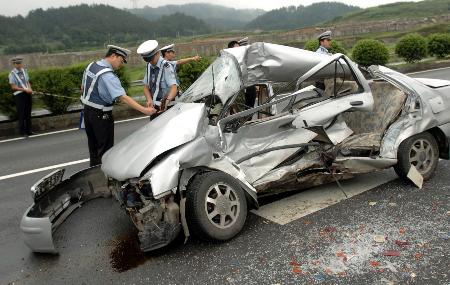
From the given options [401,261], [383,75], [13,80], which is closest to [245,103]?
[383,75]

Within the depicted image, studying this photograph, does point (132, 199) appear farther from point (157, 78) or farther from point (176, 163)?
point (157, 78)

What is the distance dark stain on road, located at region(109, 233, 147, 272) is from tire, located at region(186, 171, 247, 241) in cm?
52

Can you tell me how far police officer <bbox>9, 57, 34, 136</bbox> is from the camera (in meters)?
10.3

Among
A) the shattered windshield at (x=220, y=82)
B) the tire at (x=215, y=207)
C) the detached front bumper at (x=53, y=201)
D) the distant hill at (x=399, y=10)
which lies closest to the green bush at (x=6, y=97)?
the detached front bumper at (x=53, y=201)

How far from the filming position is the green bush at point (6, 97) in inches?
422

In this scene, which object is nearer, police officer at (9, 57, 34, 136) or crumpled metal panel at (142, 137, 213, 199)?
crumpled metal panel at (142, 137, 213, 199)

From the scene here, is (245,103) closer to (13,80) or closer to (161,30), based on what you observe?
(13,80)

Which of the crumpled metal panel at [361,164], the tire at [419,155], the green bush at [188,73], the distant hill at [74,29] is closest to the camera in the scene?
the crumpled metal panel at [361,164]

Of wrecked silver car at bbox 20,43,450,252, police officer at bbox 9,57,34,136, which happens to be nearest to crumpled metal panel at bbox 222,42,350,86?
wrecked silver car at bbox 20,43,450,252

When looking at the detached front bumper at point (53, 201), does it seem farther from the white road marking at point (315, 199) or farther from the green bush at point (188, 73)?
the green bush at point (188, 73)

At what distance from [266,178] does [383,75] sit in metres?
2.07

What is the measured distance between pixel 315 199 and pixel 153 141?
192cm

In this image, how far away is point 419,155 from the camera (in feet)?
17.0

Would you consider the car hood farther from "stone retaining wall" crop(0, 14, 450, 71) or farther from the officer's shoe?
"stone retaining wall" crop(0, 14, 450, 71)
